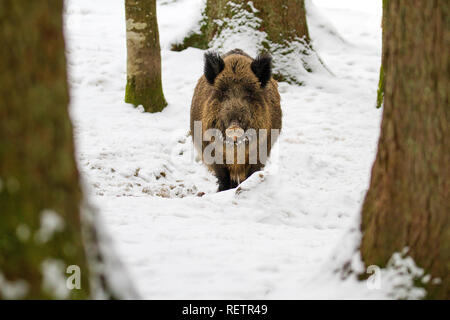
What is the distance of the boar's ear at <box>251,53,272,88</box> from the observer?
21.7 ft

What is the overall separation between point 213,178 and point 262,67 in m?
2.17

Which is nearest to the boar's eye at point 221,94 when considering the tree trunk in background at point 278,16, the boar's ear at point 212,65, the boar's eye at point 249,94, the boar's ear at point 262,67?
the boar's ear at point 212,65

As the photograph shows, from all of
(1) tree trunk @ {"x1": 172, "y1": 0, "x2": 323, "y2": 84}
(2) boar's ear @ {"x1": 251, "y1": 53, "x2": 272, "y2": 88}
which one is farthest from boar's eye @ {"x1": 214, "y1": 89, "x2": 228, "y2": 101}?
(1) tree trunk @ {"x1": 172, "y1": 0, "x2": 323, "y2": 84}

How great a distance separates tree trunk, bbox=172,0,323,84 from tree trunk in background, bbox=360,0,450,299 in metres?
8.34

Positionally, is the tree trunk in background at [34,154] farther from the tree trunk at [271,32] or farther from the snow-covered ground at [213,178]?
the tree trunk at [271,32]

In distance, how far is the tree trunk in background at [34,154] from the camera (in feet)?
5.08

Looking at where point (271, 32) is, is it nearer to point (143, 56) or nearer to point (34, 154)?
point (143, 56)

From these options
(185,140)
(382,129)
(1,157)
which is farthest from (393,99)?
(185,140)

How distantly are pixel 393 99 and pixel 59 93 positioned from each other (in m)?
1.66

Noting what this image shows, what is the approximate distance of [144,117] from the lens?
918cm

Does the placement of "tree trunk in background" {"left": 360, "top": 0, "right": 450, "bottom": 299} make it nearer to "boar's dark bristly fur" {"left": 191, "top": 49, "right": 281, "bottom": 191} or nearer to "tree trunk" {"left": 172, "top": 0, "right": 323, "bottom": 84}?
"boar's dark bristly fur" {"left": 191, "top": 49, "right": 281, "bottom": 191}

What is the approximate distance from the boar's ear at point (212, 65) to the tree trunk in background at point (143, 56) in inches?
113

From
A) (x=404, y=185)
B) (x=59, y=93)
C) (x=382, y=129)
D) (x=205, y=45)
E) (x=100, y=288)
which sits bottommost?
(x=100, y=288)
